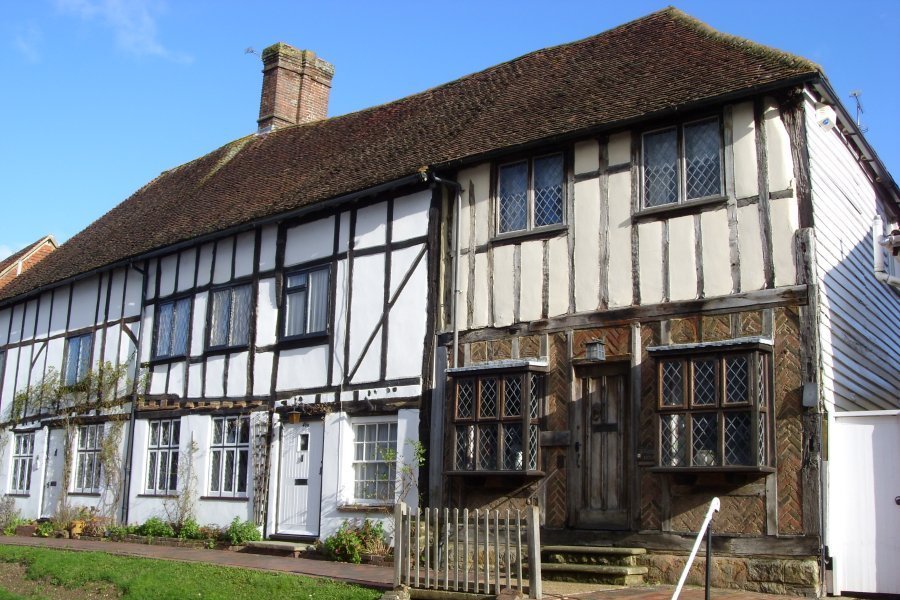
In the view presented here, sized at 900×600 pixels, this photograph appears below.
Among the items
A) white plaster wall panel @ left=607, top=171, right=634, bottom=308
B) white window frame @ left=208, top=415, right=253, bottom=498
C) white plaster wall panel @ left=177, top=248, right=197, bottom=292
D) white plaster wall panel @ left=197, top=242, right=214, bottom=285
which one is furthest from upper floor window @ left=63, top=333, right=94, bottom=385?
white plaster wall panel @ left=607, top=171, right=634, bottom=308

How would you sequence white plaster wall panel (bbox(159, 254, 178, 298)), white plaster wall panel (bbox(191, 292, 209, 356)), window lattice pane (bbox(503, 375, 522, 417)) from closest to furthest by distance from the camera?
window lattice pane (bbox(503, 375, 522, 417)) < white plaster wall panel (bbox(191, 292, 209, 356)) < white plaster wall panel (bbox(159, 254, 178, 298))

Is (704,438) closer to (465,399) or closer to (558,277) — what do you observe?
(558,277)

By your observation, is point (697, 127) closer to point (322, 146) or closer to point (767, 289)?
point (767, 289)

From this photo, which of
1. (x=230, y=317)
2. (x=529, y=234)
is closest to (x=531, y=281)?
(x=529, y=234)

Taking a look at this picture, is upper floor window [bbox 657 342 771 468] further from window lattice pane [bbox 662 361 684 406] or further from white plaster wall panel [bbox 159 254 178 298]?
white plaster wall panel [bbox 159 254 178 298]

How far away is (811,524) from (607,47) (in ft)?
27.1

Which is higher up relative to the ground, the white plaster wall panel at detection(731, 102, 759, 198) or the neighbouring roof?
the neighbouring roof

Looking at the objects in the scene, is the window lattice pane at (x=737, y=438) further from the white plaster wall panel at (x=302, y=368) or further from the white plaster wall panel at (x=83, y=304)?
the white plaster wall panel at (x=83, y=304)

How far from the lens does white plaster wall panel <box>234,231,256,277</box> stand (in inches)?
698

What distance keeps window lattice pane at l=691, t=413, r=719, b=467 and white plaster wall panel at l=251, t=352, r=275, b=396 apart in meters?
8.20

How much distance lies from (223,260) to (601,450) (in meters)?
9.06

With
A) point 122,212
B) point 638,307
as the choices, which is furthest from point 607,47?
point 122,212

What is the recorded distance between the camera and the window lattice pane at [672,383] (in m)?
11.3

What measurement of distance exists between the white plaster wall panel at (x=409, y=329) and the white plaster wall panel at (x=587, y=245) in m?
2.67
